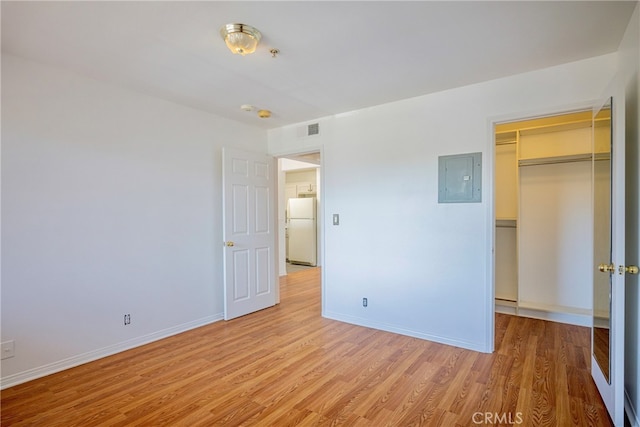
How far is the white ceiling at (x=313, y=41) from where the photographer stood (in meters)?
1.90

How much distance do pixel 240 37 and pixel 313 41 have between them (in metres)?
0.50

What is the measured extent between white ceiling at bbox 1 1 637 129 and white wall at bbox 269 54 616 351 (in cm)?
24

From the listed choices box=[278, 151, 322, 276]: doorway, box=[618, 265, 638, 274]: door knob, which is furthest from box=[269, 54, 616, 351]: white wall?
box=[278, 151, 322, 276]: doorway

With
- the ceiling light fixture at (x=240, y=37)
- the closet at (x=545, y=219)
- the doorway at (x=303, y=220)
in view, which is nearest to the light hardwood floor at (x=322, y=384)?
the closet at (x=545, y=219)

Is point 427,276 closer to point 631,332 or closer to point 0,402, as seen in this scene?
point 631,332

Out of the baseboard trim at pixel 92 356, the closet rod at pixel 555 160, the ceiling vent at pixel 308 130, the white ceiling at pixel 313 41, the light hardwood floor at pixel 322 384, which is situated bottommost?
the light hardwood floor at pixel 322 384

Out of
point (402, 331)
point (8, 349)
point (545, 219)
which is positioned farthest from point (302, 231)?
point (8, 349)

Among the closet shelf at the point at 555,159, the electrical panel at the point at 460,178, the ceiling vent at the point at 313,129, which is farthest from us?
the ceiling vent at the point at 313,129

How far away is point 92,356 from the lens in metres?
2.89

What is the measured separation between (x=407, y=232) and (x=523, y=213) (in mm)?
1785

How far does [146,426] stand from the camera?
2.00 m

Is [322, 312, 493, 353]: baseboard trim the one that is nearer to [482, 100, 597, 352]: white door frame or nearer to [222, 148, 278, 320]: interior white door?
[482, 100, 597, 352]: white door frame

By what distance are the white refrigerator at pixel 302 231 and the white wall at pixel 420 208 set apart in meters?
3.82

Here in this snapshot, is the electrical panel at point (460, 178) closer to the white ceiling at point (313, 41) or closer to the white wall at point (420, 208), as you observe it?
the white wall at point (420, 208)
